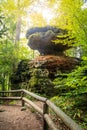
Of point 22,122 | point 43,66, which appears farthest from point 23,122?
point 43,66

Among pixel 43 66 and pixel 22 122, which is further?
pixel 43 66

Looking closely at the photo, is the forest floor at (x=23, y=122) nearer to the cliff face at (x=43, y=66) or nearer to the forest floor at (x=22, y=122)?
the forest floor at (x=22, y=122)

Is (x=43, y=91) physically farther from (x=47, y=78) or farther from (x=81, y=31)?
(x=81, y=31)

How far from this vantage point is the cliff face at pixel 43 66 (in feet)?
38.0

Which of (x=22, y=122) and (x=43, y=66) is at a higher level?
(x=43, y=66)

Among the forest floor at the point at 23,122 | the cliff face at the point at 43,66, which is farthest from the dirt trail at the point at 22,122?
the cliff face at the point at 43,66

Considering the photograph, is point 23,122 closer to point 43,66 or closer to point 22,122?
point 22,122

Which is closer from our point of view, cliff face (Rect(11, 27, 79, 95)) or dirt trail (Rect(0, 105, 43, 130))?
dirt trail (Rect(0, 105, 43, 130))

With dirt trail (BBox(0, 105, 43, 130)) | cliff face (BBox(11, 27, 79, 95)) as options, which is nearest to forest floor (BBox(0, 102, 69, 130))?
dirt trail (BBox(0, 105, 43, 130))

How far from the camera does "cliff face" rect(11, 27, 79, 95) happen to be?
11586mm

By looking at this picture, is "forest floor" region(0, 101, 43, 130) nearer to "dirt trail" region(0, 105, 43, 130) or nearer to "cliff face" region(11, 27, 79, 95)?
"dirt trail" region(0, 105, 43, 130)

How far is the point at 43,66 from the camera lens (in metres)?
12.0

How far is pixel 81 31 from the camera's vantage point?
6.64m

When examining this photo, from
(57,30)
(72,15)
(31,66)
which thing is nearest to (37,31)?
(57,30)
